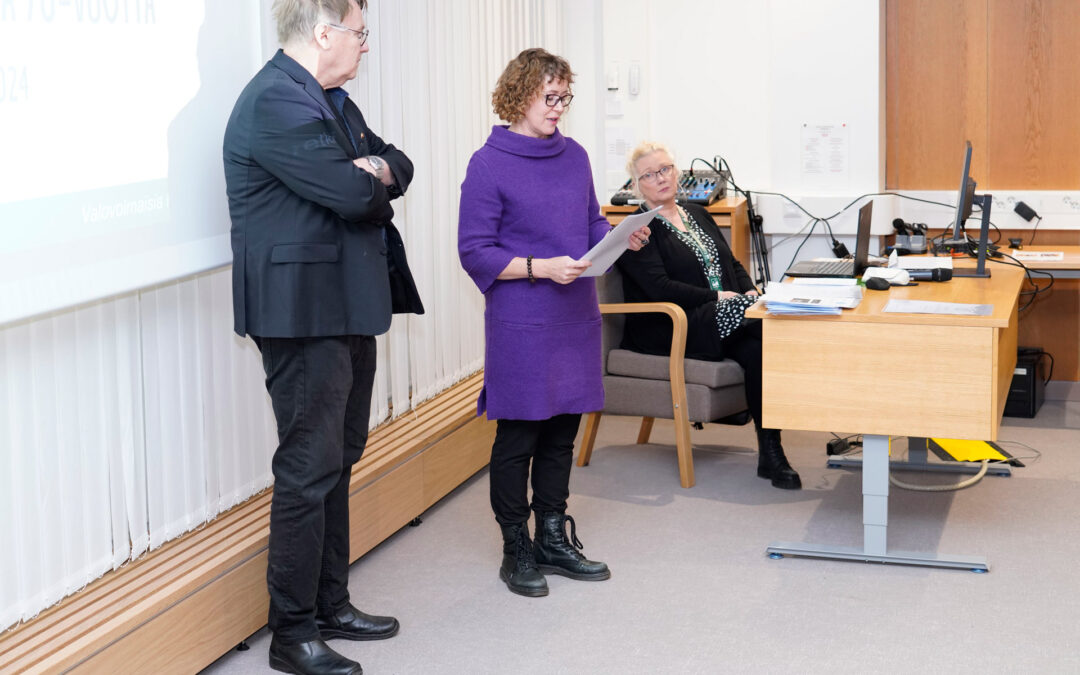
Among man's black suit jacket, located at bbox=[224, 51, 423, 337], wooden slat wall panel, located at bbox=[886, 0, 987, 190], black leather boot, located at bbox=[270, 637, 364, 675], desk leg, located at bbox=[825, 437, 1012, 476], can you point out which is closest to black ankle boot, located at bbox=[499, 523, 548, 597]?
black leather boot, located at bbox=[270, 637, 364, 675]

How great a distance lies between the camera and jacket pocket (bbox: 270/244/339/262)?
2.72 m

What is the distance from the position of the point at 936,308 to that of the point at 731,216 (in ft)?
6.51

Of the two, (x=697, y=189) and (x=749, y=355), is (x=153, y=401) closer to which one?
(x=749, y=355)

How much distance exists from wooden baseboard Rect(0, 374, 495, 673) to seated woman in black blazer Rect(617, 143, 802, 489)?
41.4 inches

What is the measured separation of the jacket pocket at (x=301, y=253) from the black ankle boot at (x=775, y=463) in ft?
7.43

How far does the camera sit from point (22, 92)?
7.82ft

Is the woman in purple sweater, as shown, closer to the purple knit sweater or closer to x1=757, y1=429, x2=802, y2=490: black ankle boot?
the purple knit sweater

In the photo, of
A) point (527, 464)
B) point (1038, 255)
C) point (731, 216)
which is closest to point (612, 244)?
point (527, 464)

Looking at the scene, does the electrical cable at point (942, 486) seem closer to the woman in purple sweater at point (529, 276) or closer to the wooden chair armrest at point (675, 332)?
the wooden chair armrest at point (675, 332)

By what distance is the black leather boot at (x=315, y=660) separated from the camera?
2.92 metres

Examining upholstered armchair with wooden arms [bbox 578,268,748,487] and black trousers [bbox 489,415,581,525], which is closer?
black trousers [bbox 489,415,581,525]

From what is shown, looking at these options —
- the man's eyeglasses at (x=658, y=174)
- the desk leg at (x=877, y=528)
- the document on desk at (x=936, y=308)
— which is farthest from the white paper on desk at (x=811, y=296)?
the man's eyeglasses at (x=658, y=174)

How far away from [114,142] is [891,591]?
243 centimetres

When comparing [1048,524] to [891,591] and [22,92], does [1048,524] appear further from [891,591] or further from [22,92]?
[22,92]
